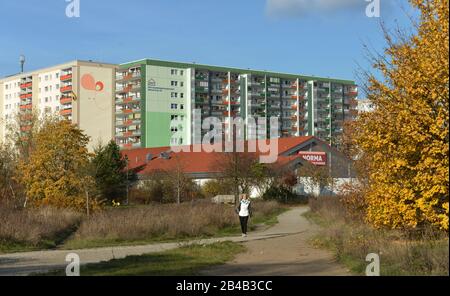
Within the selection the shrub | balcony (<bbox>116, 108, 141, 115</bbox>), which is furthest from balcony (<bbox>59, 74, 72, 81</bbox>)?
the shrub

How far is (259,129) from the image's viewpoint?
121 m

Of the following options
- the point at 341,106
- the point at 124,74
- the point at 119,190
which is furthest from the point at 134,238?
the point at 341,106

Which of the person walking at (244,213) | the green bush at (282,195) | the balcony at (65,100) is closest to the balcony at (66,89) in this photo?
the balcony at (65,100)

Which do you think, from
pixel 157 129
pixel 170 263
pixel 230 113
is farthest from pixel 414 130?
pixel 230 113

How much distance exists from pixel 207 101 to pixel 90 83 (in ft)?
71.0

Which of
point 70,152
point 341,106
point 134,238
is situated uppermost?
point 341,106

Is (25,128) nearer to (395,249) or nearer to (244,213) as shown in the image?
(244,213)

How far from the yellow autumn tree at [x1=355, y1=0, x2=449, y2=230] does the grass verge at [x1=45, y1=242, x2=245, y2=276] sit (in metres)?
4.01

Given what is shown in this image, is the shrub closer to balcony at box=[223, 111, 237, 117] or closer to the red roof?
the red roof

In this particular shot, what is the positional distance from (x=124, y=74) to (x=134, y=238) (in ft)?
308

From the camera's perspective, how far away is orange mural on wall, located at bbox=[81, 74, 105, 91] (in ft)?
370
